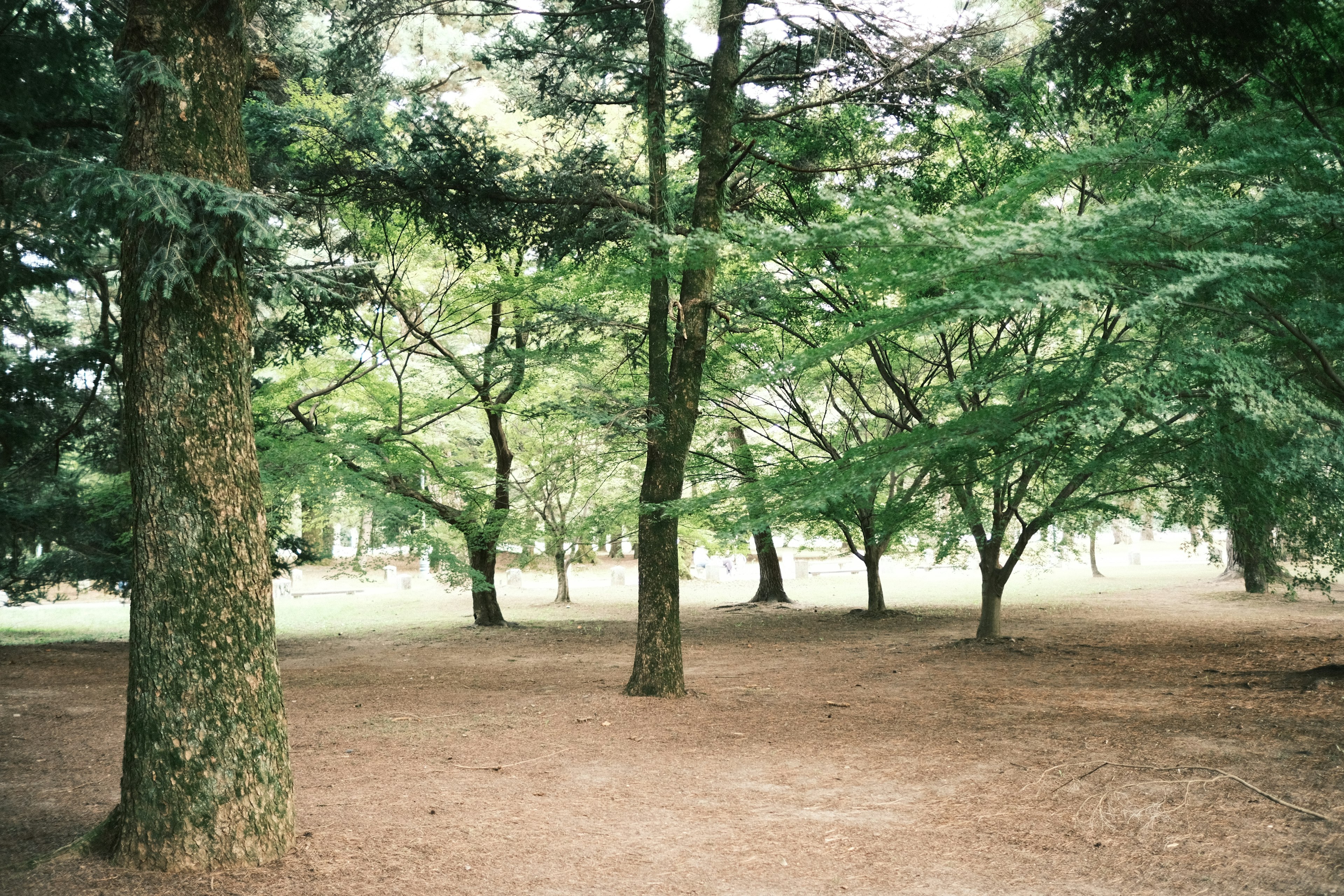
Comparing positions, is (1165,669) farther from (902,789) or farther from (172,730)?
(172,730)

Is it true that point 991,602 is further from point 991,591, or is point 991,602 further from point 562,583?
point 562,583

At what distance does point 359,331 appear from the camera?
43.5 ft

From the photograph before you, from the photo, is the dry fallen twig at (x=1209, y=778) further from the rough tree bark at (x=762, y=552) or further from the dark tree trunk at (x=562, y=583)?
the dark tree trunk at (x=562, y=583)

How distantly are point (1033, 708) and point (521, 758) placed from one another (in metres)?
4.95

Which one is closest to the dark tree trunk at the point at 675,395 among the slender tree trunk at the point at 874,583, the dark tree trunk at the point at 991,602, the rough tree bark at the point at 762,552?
the dark tree trunk at the point at 991,602

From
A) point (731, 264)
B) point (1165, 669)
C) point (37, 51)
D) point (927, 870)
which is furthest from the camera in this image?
point (731, 264)

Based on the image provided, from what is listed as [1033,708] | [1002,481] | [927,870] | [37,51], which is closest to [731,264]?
[1002,481]

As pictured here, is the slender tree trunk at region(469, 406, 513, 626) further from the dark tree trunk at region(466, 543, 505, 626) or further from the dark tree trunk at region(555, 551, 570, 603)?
the dark tree trunk at region(555, 551, 570, 603)

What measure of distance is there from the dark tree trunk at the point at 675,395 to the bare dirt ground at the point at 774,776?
569 mm

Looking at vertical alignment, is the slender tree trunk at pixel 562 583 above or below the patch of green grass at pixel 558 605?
above

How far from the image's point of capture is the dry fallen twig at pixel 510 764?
647cm

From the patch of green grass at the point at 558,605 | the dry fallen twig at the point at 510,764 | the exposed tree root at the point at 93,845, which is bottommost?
the patch of green grass at the point at 558,605

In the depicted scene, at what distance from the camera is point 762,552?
851 inches

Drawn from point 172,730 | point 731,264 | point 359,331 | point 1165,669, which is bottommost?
point 1165,669
